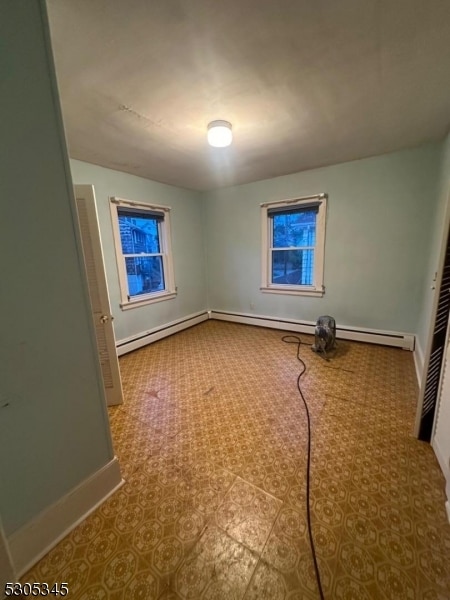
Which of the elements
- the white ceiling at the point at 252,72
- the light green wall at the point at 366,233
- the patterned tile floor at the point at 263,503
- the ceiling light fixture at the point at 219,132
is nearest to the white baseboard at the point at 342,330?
the light green wall at the point at 366,233

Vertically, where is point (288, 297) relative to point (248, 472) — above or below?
above

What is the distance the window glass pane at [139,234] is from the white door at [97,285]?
141 centimetres

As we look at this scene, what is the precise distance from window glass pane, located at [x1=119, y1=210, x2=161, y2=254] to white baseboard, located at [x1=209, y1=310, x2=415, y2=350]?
1812 mm

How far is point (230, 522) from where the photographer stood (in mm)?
1201

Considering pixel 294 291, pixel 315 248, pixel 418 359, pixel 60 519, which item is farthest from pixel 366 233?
pixel 60 519

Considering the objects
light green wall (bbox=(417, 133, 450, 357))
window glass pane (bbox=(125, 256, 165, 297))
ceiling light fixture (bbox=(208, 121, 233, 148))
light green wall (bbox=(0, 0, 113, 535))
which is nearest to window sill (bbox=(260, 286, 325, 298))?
light green wall (bbox=(417, 133, 450, 357))

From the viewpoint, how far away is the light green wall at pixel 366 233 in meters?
2.74

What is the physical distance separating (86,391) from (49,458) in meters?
0.31

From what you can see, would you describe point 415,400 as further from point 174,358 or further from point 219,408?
point 174,358

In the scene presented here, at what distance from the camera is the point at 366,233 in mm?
3057

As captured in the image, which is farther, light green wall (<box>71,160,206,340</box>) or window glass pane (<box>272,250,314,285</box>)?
window glass pane (<box>272,250,314,285</box>)

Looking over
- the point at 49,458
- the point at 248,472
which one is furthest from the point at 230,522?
the point at 49,458

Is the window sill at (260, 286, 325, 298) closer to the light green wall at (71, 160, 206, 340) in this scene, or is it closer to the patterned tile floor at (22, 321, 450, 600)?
the light green wall at (71, 160, 206, 340)

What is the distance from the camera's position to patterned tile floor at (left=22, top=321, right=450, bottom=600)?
0.99m
